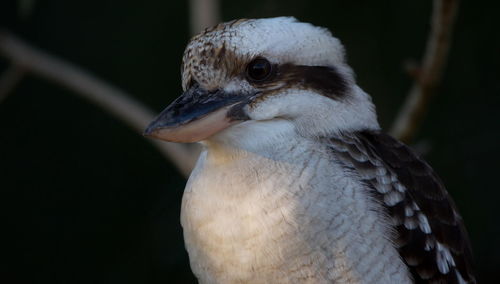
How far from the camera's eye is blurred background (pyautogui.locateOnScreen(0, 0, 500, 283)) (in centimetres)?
326

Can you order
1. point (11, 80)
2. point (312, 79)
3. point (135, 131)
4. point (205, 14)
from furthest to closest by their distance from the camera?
point (135, 131) → point (11, 80) → point (205, 14) → point (312, 79)

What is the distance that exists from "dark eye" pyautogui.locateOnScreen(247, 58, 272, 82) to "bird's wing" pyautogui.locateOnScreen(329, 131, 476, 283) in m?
0.20

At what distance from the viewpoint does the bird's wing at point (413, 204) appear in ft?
5.47

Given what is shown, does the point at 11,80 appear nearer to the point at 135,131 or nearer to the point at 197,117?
the point at 135,131

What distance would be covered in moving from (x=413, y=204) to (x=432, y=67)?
77cm

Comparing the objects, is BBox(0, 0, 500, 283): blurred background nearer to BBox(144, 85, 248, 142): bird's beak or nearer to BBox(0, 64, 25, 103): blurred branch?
BBox(0, 64, 25, 103): blurred branch

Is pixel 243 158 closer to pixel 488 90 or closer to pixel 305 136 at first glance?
pixel 305 136

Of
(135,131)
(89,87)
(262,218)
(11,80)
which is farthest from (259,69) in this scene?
(135,131)

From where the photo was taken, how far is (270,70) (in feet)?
5.33

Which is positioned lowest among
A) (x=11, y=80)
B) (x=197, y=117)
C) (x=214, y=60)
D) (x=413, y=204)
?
(x=413, y=204)

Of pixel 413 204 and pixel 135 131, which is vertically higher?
pixel 413 204

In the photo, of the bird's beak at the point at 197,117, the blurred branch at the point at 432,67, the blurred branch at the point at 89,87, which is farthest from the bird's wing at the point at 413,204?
the blurred branch at the point at 89,87

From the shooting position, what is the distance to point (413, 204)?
1729mm

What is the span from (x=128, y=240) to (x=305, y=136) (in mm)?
2060
